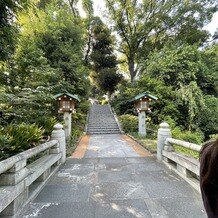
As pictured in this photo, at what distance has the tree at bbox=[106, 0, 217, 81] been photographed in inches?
873

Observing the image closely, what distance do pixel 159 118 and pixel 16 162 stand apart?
12372 mm

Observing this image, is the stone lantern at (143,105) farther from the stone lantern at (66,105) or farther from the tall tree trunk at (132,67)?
the tall tree trunk at (132,67)

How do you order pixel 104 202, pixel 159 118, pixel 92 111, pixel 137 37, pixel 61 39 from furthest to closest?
pixel 137 37
pixel 92 111
pixel 61 39
pixel 159 118
pixel 104 202

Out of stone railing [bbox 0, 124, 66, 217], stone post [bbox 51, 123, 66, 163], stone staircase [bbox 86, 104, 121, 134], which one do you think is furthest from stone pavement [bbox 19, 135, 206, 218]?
stone staircase [bbox 86, 104, 121, 134]

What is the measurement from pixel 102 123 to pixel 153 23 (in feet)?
41.7

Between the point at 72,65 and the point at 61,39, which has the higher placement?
the point at 61,39

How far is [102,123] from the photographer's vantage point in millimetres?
16641

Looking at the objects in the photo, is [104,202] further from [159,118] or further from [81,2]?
[81,2]

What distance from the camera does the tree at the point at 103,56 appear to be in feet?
79.7

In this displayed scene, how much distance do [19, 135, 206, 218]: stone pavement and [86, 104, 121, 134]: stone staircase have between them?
877cm

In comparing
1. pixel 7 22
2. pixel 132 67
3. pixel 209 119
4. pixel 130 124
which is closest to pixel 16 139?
pixel 7 22

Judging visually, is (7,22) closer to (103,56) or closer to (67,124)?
(67,124)

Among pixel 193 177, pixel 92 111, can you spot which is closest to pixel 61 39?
pixel 92 111

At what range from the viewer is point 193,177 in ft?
15.4
